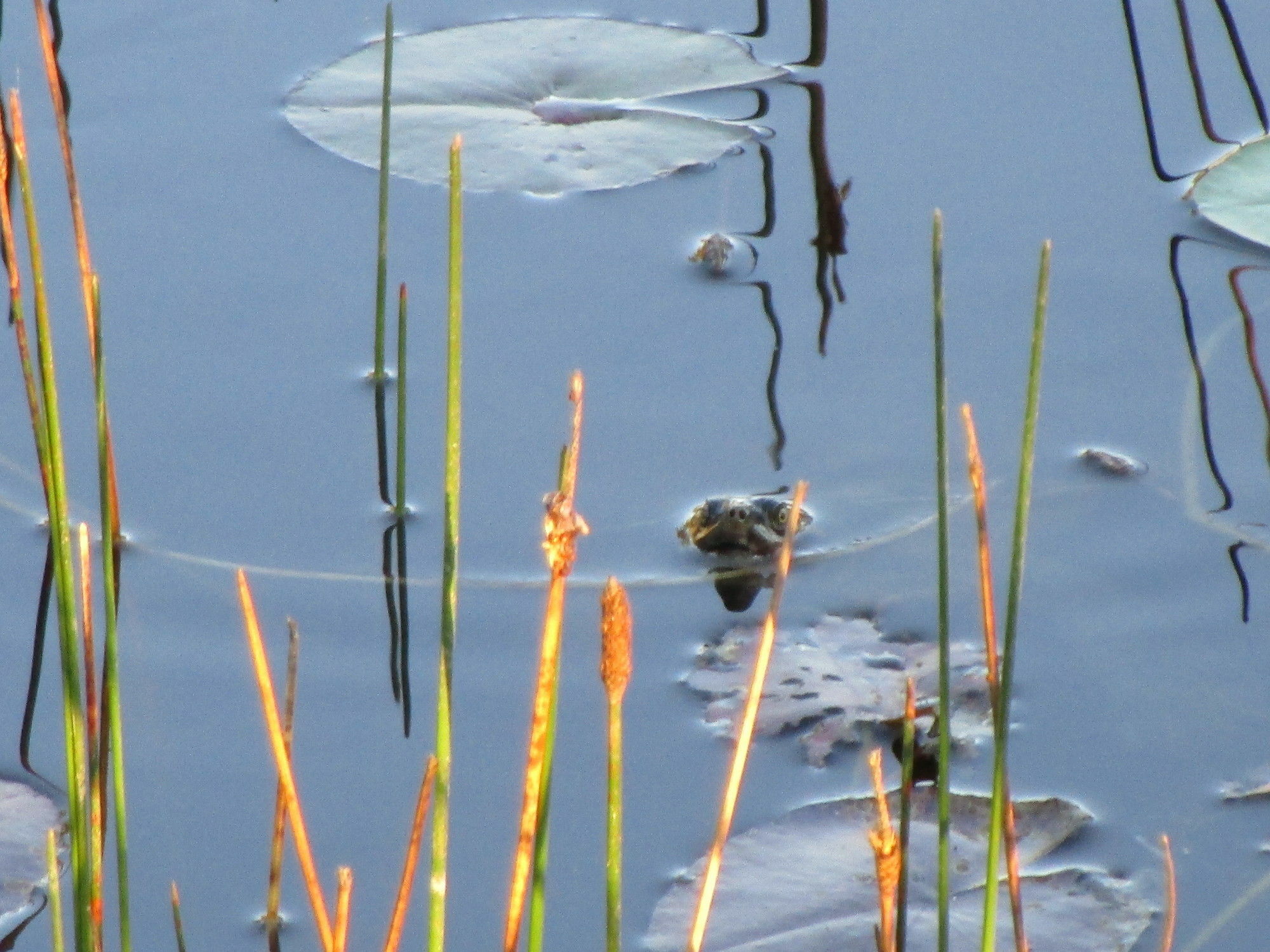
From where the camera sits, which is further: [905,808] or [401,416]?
[401,416]

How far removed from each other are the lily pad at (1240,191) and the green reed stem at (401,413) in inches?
52.0

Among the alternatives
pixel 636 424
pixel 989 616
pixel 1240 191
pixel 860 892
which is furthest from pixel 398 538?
pixel 1240 191

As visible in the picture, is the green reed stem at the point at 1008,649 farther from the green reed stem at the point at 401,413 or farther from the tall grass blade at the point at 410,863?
the green reed stem at the point at 401,413

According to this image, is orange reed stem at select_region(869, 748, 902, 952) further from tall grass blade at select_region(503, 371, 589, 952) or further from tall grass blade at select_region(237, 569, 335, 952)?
tall grass blade at select_region(237, 569, 335, 952)

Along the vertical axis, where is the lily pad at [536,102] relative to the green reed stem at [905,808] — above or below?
above

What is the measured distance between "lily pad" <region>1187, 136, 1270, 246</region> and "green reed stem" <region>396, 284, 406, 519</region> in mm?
1320

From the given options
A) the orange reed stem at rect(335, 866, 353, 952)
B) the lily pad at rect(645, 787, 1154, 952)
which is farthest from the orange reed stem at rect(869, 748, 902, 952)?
the lily pad at rect(645, 787, 1154, 952)

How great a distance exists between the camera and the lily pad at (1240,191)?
99.1 inches

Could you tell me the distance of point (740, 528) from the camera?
6.57 feet

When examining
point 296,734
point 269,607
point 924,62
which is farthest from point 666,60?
point 296,734

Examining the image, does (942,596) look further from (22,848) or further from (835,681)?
(22,848)

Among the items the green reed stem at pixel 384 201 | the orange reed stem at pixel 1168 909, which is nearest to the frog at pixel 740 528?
the green reed stem at pixel 384 201

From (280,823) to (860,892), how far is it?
0.55 meters

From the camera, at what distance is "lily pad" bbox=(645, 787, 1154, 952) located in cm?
150
